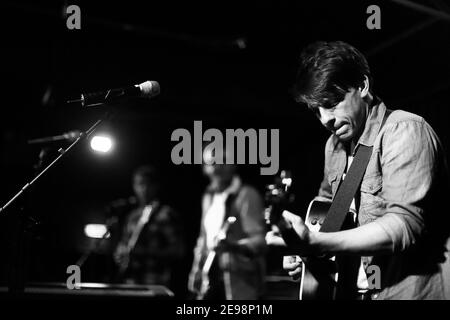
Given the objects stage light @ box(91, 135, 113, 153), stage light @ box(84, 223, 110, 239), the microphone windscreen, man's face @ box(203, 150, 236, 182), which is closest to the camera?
the microphone windscreen

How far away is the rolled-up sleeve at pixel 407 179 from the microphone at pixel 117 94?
1213 millimetres

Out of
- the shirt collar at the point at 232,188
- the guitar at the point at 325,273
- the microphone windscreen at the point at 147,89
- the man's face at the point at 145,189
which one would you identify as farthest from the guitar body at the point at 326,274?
the man's face at the point at 145,189

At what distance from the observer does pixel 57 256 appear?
626 centimetres

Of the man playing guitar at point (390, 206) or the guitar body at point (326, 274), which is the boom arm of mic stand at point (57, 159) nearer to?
the man playing guitar at point (390, 206)

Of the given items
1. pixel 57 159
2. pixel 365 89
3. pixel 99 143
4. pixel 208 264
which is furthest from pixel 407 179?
pixel 208 264

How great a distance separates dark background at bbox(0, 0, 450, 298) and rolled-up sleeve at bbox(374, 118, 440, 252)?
220 centimetres

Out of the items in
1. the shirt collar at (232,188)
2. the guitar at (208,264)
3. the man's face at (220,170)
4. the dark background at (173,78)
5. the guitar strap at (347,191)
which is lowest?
the guitar at (208,264)

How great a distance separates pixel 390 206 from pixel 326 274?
648 mm

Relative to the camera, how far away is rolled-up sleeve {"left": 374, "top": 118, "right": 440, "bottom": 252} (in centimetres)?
189

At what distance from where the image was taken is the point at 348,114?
237 centimetres

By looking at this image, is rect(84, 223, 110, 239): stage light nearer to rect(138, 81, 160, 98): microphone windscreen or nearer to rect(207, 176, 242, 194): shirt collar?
rect(207, 176, 242, 194): shirt collar

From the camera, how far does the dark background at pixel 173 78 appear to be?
4961 mm

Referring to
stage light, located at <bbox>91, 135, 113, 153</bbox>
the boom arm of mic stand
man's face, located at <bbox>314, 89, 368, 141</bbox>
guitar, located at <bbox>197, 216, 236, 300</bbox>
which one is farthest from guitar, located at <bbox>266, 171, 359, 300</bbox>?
guitar, located at <bbox>197, 216, 236, 300</bbox>
